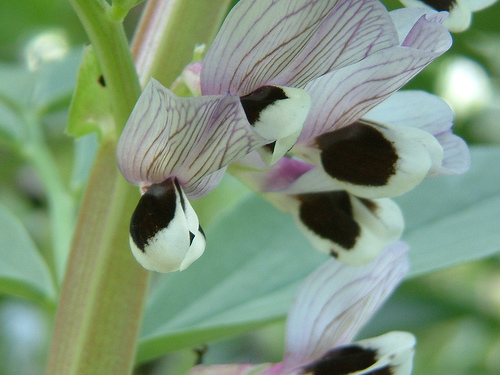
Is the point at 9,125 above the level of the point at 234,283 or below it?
above

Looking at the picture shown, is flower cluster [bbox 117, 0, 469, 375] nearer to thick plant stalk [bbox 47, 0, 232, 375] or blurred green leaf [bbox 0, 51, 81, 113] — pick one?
thick plant stalk [bbox 47, 0, 232, 375]

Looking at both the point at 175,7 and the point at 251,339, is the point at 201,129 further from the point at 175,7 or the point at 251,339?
the point at 251,339

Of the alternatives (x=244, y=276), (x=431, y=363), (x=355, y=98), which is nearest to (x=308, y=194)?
(x=355, y=98)

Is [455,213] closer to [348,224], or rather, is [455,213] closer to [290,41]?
[348,224]

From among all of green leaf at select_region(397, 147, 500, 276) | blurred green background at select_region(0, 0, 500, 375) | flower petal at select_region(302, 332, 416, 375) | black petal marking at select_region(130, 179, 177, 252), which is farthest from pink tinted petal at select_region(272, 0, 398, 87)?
blurred green background at select_region(0, 0, 500, 375)

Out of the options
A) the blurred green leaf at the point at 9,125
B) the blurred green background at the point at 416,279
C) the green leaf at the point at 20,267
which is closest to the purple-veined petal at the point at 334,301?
the green leaf at the point at 20,267

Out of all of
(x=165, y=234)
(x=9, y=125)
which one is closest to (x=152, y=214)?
(x=165, y=234)

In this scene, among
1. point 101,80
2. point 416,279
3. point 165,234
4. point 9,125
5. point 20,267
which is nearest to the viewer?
point 165,234

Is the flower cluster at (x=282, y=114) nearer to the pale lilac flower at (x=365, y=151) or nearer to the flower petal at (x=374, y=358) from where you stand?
the pale lilac flower at (x=365, y=151)
